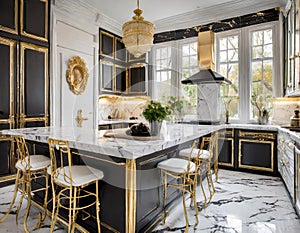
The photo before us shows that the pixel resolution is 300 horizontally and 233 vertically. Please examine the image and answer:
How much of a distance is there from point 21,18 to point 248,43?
176 inches

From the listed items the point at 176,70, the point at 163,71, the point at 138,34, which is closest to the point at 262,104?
the point at 176,70

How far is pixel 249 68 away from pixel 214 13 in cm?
150

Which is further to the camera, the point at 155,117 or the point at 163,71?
the point at 163,71

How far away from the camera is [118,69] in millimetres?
6043

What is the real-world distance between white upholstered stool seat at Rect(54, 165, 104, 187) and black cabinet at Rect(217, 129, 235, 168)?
3136mm

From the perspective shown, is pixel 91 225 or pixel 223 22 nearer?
pixel 91 225

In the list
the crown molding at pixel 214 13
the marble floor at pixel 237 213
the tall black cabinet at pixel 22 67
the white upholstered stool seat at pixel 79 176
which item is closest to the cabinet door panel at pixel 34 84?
the tall black cabinet at pixel 22 67

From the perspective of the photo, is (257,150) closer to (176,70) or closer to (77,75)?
(176,70)

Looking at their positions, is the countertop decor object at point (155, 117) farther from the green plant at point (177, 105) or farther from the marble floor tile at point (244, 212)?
the green plant at point (177, 105)

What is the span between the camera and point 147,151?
1.76 meters

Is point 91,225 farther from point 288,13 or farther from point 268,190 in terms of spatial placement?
point 288,13

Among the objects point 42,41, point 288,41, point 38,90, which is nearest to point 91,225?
point 38,90

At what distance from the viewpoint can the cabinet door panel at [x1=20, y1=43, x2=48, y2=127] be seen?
12.2 feet

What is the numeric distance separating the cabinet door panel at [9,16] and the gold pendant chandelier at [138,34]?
186 centimetres
